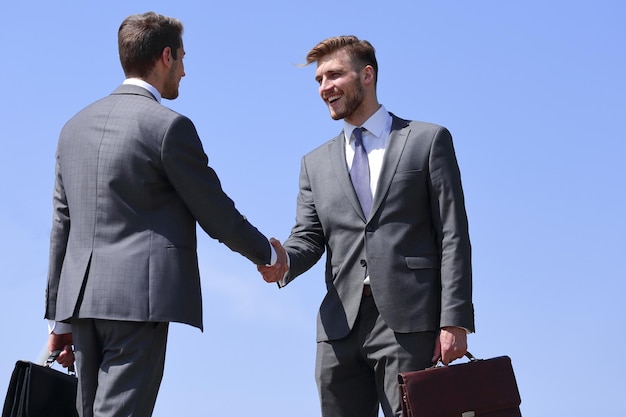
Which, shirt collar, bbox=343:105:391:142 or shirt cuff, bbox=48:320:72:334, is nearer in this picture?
shirt cuff, bbox=48:320:72:334

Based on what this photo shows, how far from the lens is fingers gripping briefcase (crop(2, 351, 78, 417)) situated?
4.86 m

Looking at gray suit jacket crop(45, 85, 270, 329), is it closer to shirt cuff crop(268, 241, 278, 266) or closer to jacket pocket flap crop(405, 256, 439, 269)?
shirt cuff crop(268, 241, 278, 266)

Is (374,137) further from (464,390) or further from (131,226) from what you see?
(131,226)

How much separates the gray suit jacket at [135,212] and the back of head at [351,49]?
125 cm

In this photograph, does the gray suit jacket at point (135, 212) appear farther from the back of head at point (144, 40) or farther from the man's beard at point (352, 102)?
the man's beard at point (352, 102)

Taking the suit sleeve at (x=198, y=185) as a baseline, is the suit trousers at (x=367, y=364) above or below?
below

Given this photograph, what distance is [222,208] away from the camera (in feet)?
15.9

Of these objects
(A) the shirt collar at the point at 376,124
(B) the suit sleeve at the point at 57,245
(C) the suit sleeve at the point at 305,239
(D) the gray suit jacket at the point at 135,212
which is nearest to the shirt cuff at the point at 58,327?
(B) the suit sleeve at the point at 57,245

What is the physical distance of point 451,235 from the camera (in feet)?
17.0

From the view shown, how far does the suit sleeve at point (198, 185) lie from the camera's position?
4.68 m

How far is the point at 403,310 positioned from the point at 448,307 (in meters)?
0.22

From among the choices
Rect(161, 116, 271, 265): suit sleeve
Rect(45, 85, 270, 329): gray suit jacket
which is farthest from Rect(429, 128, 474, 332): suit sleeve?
Rect(45, 85, 270, 329): gray suit jacket

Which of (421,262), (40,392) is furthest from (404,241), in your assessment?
(40,392)

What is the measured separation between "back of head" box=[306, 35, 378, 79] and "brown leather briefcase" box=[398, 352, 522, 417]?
1.70 meters
